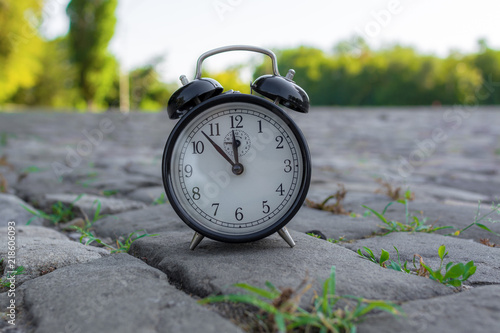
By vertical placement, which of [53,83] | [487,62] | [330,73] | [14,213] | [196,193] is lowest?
[14,213]

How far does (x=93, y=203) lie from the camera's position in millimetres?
2479

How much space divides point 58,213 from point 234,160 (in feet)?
4.45

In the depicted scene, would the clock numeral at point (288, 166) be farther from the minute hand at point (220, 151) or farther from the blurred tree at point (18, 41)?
the blurred tree at point (18, 41)

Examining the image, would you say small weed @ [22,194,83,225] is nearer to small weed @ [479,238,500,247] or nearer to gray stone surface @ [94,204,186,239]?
gray stone surface @ [94,204,186,239]

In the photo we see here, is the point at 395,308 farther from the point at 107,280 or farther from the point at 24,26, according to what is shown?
the point at 24,26

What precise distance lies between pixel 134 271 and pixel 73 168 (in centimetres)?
297

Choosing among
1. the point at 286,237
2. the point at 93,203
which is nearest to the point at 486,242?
the point at 286,237

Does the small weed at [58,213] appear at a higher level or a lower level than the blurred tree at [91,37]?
lower

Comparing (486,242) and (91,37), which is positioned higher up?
(91,37)

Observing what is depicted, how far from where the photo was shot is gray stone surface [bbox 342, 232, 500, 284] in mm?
1457

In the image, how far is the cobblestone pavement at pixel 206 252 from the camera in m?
1.08

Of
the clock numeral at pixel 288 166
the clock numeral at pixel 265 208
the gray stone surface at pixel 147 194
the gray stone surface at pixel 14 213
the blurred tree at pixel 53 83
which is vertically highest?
the blurred tree at pixel 53 83

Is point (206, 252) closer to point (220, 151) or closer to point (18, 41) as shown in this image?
point (220, 151)

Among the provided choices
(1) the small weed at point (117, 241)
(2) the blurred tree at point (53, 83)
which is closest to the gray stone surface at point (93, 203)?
(1) the small weed at point (117, 241)
